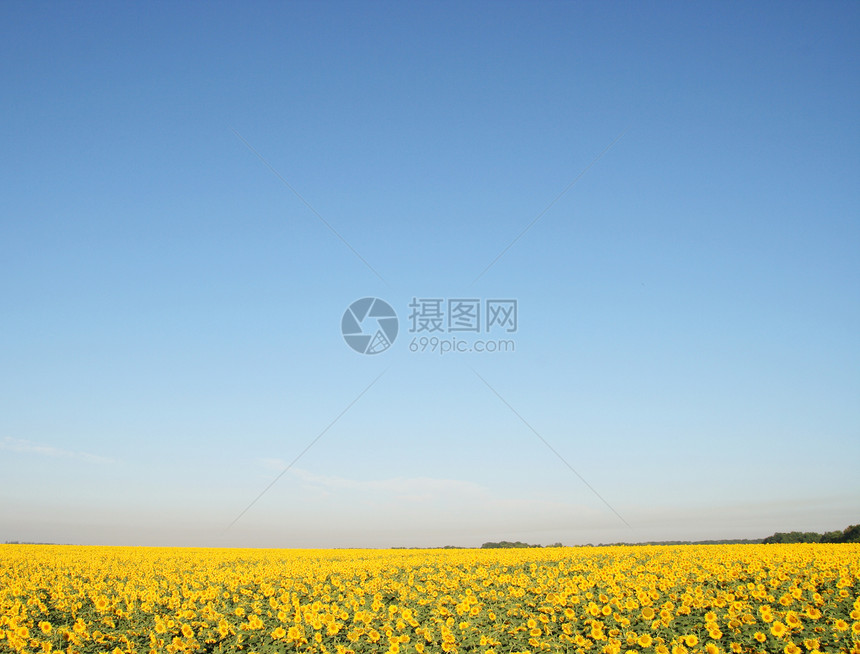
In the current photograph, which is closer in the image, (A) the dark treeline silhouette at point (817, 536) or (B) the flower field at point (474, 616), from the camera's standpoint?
(B) the flower field at point (474, 616)

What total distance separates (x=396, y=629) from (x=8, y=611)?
27.2 ft

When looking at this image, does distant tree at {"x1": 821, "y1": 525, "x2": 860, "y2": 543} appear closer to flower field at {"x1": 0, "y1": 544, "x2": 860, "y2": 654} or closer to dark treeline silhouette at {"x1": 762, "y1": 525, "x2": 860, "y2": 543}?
dark treeline silhouette at {"x1": 762, "y1": 525, "x2": 860, "y2": 543}

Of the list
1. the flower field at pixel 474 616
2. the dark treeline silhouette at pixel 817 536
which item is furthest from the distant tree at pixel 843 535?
the flower field at pixel 474 616

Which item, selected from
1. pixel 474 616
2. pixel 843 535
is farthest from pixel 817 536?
pixel 474 616

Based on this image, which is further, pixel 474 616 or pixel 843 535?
pixel 843 535

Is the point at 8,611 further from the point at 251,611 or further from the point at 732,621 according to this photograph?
the point at 732,621

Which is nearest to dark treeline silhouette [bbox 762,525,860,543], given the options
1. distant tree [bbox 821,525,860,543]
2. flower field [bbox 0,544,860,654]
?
distant tree [bbox 821,525,860,543]

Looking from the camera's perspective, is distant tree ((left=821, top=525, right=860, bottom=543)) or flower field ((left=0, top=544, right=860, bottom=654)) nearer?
flower field ((left=0, top=544, right=860, bottom=654))

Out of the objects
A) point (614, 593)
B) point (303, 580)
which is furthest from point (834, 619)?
point (303, 580)

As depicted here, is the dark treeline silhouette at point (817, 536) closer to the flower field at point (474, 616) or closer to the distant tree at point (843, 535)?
the distant tree at point (843, 535)

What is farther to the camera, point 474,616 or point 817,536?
point 817,536

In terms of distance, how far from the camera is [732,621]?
10.3m

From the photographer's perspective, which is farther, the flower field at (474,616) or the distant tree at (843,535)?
the distant tree at (843,535)

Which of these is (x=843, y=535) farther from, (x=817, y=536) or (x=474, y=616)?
(x=474, y=616)
